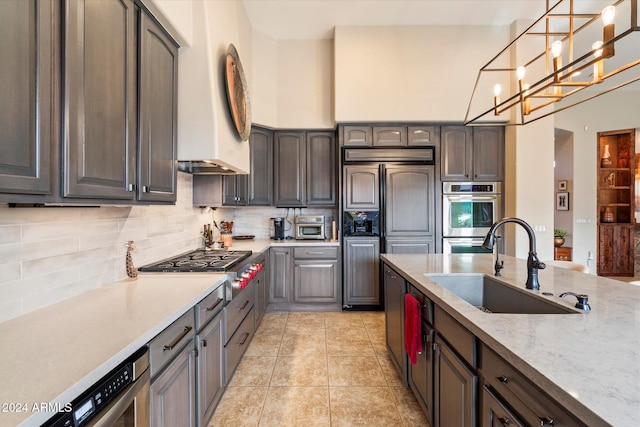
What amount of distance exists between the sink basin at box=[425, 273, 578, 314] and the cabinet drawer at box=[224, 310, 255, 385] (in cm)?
146

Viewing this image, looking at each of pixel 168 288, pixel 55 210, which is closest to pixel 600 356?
pixel 168 288

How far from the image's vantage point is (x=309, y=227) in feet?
13.2

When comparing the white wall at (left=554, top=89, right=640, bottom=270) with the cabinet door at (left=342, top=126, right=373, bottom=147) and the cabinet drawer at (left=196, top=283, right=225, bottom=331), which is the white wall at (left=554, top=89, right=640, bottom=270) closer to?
the cabinet door at (left=342, top=126, right=373, bottom=147)

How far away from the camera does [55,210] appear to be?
4.47 feet

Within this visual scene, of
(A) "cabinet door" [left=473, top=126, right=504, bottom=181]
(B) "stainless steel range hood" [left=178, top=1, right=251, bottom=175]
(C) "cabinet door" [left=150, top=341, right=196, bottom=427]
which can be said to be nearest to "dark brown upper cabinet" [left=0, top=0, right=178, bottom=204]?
(B) "stainless steel range hood" [left=178, top=1, right=251, bottom=175]

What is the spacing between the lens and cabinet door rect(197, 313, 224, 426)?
61.4 inches

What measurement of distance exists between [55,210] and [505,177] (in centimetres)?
444

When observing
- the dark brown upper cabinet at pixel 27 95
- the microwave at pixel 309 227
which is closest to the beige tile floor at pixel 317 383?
the microwave at pixel 309 227

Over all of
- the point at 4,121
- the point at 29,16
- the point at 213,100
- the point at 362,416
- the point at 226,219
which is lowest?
the point at 362,416

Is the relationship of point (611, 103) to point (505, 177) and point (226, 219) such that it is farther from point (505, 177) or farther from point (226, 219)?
point (226, 219)

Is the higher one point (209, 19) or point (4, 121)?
point (209, 19)

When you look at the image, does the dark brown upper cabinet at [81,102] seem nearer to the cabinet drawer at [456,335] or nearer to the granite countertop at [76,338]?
the granite countertop at [76,338]

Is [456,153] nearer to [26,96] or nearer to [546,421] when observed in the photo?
[546,421]

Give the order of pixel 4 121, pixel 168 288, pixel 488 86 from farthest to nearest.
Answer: pixel 488 86 < pixel 168 288 < pixel 4 121
